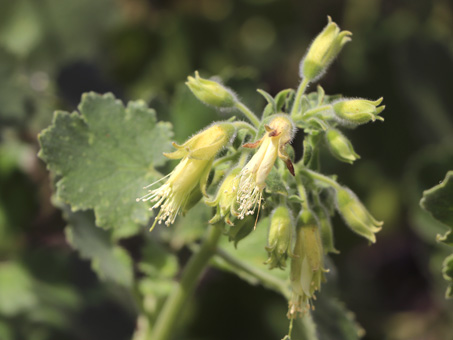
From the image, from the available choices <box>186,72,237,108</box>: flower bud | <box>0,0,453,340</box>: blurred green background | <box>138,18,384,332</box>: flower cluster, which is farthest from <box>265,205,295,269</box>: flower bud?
<box>0,0,453,340</box>: blurred green background

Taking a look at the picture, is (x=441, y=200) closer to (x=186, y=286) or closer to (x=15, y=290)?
(x=186, y=286)

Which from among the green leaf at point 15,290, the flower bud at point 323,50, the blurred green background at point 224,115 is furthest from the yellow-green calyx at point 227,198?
the green leaf at point 15,290

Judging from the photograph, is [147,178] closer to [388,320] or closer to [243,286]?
[243,286]

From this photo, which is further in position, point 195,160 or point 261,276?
point 261,276

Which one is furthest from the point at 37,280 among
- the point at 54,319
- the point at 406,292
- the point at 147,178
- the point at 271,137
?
the point at 406,292

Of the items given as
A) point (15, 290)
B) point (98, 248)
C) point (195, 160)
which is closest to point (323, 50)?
point (195, 160)

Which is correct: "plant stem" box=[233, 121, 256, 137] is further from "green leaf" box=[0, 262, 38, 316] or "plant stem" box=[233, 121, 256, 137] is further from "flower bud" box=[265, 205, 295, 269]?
"green leaf" box=[0, 262, 38, 316]
